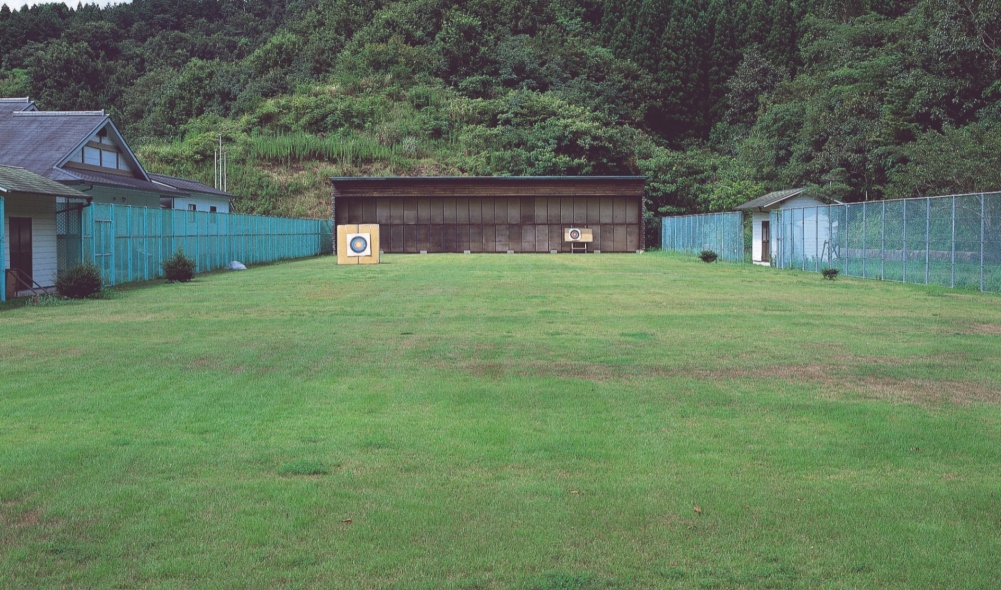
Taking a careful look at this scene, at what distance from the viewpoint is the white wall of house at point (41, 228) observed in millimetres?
24484

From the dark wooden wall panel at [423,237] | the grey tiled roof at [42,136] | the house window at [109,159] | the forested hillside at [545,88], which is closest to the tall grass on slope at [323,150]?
the forested hillside at [545,88]

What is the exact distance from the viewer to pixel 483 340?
47.9 feet

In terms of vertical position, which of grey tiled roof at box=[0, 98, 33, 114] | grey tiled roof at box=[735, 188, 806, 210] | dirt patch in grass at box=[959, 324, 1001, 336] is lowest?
dirt patch in grass at box=[959, 324, 1001, 336]

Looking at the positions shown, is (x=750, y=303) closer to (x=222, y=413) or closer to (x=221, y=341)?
(x=221, y=341)

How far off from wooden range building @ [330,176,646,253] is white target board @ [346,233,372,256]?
17.3 meters

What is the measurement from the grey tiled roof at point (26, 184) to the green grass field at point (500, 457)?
7484mm

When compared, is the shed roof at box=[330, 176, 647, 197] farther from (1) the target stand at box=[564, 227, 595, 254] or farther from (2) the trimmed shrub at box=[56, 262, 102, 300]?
(2) the trimmed shrub at box=[56, 262, 102, 300]

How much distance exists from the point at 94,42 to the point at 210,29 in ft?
59.1

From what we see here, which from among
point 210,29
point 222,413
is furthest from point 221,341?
point 210,29

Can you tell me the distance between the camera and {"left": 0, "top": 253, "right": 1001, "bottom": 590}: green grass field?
17.0 feet

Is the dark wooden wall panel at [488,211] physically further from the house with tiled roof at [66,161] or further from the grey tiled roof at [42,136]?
the grey tiled roof at [42,136]

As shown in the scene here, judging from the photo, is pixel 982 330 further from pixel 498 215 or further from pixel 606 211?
pixel 498 215

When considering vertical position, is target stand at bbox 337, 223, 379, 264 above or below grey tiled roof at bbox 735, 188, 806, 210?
below

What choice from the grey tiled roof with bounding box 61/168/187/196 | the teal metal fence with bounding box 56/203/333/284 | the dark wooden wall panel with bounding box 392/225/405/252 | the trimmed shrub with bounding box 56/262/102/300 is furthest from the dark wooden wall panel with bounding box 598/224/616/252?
the trimmed shrub with bounding box 56/262/102/300
